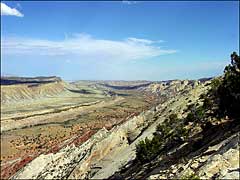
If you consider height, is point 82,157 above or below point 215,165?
below

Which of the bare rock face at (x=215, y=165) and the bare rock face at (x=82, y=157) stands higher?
the bare rock face at (x=215, y=165)

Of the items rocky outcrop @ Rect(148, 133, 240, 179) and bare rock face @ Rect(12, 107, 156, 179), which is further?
bare rock face @ Rect(12, 107, 156, 179)

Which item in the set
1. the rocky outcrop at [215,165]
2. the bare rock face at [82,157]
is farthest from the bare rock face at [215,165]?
the bare rock face at [82,157]

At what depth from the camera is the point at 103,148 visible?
2174 inches

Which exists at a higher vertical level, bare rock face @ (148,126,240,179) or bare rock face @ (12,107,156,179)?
bare rock face @ (148,126,240,179)

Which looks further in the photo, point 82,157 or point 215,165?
point 82,157

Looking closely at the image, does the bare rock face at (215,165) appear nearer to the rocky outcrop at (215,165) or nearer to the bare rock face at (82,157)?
the rocky outcrop at (215,165)

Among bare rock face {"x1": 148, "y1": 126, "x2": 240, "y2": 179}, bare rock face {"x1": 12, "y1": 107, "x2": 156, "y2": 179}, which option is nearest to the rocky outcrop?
bare rock face {"x1": 148, "y1": 126, "x2": 240, "y2": 179}

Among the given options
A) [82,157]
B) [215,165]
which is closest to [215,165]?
[215,165]

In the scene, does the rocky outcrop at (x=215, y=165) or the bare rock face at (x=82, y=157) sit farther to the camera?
the bare rock face at (x=82, y=157)

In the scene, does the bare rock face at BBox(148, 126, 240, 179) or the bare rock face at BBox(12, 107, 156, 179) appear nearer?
the bare rock face at BBox(148, 126, 240, 179)

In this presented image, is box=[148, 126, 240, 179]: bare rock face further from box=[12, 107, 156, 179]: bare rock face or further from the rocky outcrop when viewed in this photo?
box=[12, 107, 156, 179]: bare rock face

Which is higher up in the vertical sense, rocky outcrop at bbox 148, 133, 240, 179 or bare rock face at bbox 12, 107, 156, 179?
rocky outcrop at bbox 148, 133, 240, 179

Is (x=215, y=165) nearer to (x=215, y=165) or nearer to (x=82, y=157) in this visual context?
(x=215, y=165)
